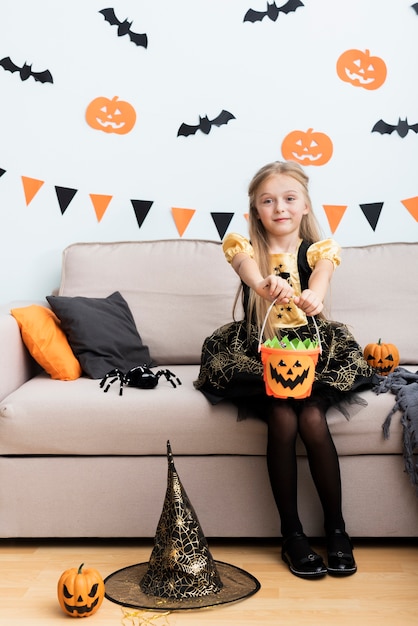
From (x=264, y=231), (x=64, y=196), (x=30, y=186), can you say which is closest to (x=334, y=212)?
(x=264, y=231)

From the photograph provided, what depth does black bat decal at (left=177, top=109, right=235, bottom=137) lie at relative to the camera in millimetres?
3094

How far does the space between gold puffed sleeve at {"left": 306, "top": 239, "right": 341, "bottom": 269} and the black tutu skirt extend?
187mm

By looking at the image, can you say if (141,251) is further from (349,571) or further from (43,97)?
(349,571)

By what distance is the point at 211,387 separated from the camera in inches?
88.1

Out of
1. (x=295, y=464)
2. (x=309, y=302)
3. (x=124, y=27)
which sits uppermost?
(x=124, y=27)

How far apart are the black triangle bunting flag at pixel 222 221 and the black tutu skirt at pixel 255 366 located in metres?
0.77

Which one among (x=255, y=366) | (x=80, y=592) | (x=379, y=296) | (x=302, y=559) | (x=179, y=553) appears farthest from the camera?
(x=379, y=296)

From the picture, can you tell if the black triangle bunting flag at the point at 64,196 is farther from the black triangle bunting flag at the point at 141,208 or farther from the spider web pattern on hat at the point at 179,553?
the spider web pattern on hat at the point at 179,553

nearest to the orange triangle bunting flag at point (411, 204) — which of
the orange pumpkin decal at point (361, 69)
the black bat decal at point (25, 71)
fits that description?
the orange pumpkin decal at point (361, 69)

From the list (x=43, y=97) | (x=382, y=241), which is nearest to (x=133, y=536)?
(x=382, y=241)

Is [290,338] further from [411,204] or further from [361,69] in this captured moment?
[361,69]

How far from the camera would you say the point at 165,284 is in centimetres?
283

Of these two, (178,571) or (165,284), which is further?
(165,284)

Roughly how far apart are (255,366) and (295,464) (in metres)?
0.30
